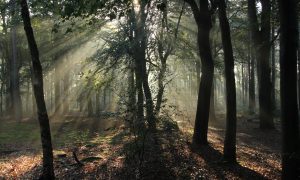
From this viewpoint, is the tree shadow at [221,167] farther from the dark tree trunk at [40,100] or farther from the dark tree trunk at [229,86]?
the dark tree trunk at [40,100]

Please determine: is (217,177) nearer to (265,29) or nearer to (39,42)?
(265,29)

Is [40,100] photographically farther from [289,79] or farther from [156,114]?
[289,79]

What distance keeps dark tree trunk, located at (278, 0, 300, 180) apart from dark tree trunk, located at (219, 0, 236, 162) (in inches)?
114

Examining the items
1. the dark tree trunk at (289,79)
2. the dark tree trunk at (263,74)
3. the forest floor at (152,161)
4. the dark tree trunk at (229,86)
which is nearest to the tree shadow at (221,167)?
the forest floor at (152,161)

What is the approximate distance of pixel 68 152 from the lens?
15.3 meters

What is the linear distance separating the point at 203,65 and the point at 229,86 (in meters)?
2.50

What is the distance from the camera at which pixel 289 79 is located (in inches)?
313

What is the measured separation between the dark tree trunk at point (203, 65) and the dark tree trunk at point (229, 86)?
2210 mm

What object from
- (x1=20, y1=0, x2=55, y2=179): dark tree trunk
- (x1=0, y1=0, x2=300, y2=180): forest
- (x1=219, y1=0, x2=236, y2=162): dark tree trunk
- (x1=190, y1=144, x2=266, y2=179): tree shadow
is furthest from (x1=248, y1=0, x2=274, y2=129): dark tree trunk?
(x1=20, y1=0, x2=55, y2=179): dark tree trunk

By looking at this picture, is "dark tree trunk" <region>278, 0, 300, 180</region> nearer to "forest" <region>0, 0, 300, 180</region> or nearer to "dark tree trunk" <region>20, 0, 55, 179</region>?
"forest" <region>0, 0, 300, 180</region>

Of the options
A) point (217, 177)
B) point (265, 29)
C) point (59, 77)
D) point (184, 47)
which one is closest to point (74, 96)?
point (59, 77)

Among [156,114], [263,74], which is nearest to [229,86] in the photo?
[156,114]

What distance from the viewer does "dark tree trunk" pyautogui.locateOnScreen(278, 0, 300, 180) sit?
25.6 ft

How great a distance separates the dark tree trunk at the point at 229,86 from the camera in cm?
1074
